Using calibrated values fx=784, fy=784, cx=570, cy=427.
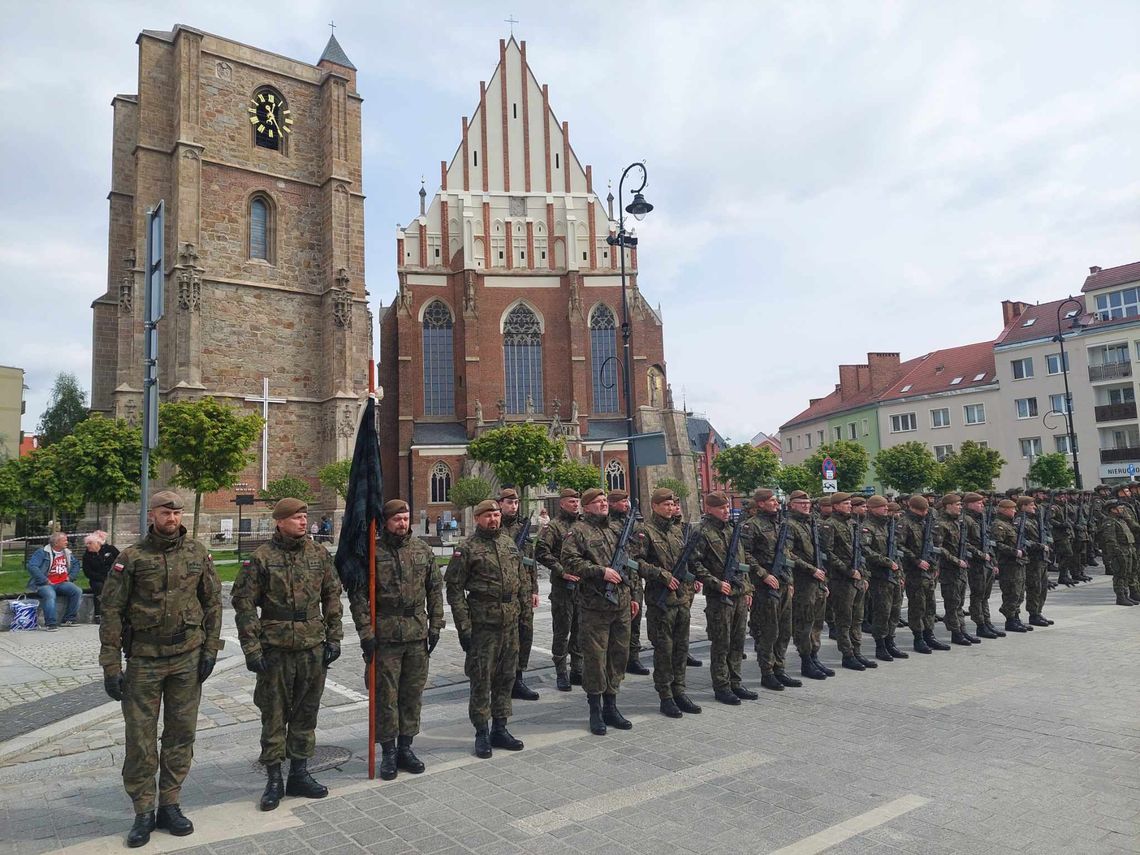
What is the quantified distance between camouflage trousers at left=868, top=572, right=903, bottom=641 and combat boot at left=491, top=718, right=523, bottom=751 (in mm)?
4899

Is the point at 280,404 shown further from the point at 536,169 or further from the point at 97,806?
the point at 97,806

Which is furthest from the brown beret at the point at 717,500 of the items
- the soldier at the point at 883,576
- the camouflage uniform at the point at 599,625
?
the soldier at the point at 883,576

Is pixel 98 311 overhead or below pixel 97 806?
overhead

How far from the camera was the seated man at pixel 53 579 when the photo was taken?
41.1ft

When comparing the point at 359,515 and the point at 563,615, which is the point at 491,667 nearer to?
the point at 359,515

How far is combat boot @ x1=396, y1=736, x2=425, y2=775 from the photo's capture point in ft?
17.1

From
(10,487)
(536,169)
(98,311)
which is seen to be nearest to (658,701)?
(10,487)

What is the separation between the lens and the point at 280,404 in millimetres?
35500

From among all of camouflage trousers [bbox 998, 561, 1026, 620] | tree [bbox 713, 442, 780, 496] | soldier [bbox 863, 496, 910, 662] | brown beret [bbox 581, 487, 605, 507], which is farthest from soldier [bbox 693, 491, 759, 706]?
tree [bbox 713, 442, 780, 496]

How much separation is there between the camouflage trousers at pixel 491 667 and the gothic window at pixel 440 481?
123 ft

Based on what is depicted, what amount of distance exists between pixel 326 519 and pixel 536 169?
26.0m

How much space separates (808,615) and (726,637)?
4.62 ft

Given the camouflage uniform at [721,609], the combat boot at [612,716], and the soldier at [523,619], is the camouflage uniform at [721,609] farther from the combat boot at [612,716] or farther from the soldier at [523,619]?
the soldier at [523,619]

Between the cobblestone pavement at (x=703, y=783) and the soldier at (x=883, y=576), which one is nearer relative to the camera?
the cobblestone pavement at (x=703, y=783)
